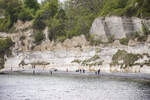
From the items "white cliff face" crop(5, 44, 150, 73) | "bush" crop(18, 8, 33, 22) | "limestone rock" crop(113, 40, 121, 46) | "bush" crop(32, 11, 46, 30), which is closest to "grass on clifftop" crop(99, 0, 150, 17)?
"limestone rock" crop(113, 40, 121, 46)

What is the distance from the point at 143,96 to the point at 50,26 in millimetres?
56788

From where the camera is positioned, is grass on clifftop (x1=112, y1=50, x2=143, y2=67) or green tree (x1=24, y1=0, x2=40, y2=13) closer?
grass on clifftop (x1=112, y1=50, x2=143, y2=67)

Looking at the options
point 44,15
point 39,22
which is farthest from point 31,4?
point 39,22

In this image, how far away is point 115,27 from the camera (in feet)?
214

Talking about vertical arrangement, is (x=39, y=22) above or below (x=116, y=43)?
above

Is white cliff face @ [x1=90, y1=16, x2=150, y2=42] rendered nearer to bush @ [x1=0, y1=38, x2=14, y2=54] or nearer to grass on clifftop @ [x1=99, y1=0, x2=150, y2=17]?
grass on clifftop @ [x1=99, y1=0, x2=150, y2=17]

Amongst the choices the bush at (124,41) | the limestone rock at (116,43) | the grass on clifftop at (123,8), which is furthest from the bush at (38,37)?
the bush at (124,41)

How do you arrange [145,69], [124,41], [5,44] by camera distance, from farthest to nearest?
[5,44], [124,41], [145,69]

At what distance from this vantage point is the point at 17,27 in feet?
303

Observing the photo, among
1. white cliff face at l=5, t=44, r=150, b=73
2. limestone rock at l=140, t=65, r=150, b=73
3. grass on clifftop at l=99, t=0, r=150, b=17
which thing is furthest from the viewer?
grass on clifftop at l=99, t=0, r=150, b=17

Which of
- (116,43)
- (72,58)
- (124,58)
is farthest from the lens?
(72,58)

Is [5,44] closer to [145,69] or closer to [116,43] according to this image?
[116,43]

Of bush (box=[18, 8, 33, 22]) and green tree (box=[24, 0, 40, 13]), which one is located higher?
green tree (box=[24, 0, 40, 13])

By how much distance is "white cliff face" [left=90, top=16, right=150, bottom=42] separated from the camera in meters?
61.9
